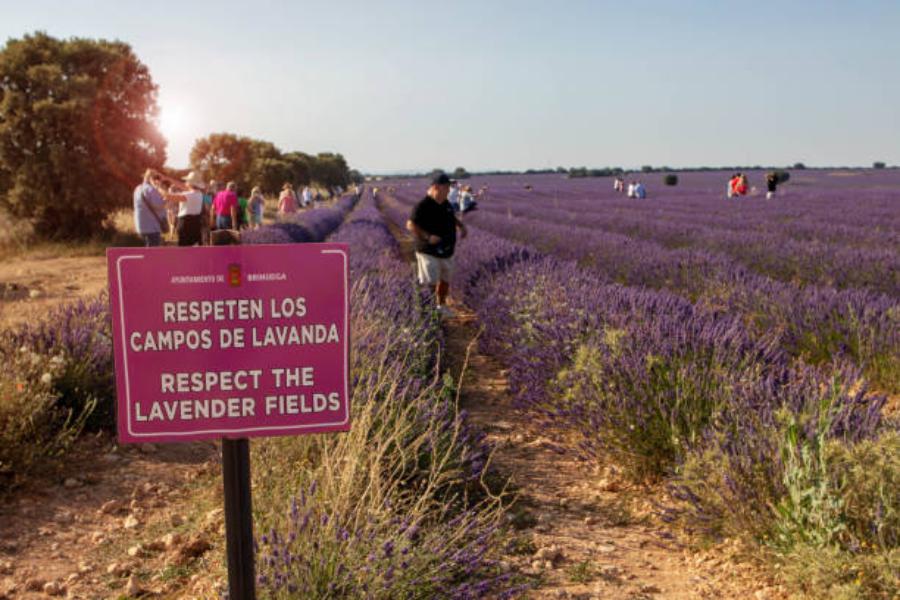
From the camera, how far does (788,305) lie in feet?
19.6

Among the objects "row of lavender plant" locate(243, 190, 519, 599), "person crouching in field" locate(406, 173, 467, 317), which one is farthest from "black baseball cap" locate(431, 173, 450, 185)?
"row of lavender plant" locate(243, 190, 519, 599)

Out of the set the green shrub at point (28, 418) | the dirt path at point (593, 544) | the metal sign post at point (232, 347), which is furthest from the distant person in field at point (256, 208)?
the metal sign post at point (232, 347)

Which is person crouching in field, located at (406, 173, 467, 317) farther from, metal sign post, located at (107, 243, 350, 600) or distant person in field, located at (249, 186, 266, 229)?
distant person in field, located at (249, 186, 266, 229)

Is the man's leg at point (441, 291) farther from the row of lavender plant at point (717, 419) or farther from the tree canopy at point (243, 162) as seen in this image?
the tree canopy at point (243, 162)

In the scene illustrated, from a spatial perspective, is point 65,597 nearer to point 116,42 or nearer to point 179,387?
point 179,387

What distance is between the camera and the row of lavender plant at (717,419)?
7.52 ft

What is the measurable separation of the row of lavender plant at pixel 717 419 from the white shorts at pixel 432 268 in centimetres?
148

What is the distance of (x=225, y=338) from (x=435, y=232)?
17.4 feet

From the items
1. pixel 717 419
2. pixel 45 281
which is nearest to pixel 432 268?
pixel 717 419

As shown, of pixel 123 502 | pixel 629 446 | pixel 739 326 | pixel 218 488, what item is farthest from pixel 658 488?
pixel 123 502

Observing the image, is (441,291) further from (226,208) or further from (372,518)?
(226,208)

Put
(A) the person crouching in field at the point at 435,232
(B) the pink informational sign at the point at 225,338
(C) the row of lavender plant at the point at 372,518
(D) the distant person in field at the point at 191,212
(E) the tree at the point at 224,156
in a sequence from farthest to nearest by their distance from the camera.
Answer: (E) the tree at the point at 224,156
(D) the distant person in field at the point at 191,212
(A) the person crouching in field at the point at 435,232
(C) the row of lavender plant at the point at 372,518
(B) the pink informational sign at the point at 225,338

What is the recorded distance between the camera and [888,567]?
6.81ft

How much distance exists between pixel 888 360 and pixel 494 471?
3293mm
